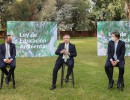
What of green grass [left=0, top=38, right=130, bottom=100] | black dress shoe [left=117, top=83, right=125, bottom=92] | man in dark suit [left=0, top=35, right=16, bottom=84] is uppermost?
man in dark suit [left=0, top=35, right=16, bottom=84]

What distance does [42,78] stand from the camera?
420 inches

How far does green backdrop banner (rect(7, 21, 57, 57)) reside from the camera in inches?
651

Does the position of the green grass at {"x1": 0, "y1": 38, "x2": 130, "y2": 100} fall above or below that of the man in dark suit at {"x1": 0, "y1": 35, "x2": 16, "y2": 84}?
below

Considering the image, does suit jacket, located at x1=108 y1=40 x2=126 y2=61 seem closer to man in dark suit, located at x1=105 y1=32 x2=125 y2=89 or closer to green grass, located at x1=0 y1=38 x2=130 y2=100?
man in dark suit, located at x1=105 y1=32 x2=125 y2=89

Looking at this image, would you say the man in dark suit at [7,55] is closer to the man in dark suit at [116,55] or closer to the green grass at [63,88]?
the green grass at [63,88]

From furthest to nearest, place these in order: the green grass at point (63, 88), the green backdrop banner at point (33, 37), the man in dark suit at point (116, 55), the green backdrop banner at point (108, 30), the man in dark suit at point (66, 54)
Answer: the green backdrop banner at point (108, 30), the green backdrop banner at point (33, 37), the man in dark suit at point (66, 54), the man in dark suit at point (116, 55), the green grass at point (63, 88)

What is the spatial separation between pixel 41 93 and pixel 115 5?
46463 millimetres

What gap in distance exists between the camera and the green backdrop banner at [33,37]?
1653 centimetres

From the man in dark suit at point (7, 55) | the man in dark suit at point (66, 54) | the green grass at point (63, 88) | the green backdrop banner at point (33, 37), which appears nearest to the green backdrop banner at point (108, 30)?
the green backdrop banner at point (33, 37)

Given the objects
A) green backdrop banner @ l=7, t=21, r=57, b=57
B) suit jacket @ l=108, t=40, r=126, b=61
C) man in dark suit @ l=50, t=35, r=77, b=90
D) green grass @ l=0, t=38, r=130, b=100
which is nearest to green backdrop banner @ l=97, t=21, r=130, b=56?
green backdrop banner @ l=7, t=21, r=57, b=57

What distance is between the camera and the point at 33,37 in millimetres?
16750

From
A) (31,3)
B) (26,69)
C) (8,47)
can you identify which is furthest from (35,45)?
(31,3)

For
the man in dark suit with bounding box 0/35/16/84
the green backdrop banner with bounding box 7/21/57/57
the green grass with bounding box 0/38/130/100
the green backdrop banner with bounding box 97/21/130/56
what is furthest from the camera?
the green backdrop banner with bounding box 97/21/130/56

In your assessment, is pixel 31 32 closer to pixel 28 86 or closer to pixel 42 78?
pixel 42 78
